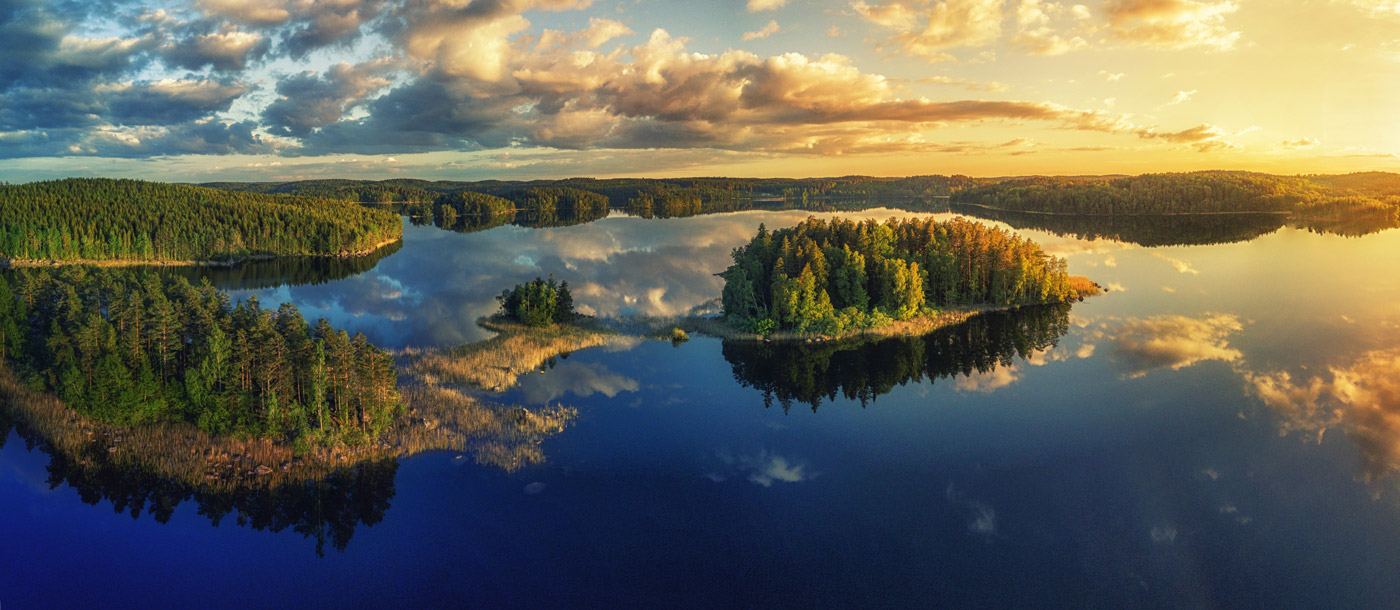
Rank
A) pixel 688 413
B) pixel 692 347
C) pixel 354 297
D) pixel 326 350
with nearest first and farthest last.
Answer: pixel 326 350 < pixel 688 413 < pixel 692 347 < pixel 354 297

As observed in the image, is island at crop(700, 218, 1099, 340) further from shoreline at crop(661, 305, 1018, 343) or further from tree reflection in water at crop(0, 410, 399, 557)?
tree reflection in water at crop(0, 410, 399, 557)

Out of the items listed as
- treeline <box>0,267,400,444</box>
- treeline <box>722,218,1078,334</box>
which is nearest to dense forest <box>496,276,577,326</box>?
treeline <box>722,218,1078,334</box>

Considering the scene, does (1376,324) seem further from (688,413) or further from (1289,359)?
(688,413)

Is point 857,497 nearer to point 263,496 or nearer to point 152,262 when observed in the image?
point 263,496

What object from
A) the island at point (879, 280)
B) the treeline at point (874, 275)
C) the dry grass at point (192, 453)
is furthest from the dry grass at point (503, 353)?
the treeline at point (874, 275)

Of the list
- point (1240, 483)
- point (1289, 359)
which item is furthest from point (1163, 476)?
point (1289, 359)

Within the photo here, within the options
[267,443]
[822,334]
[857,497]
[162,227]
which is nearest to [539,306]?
[822,334]

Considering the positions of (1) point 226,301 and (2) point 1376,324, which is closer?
(1) point 226,301
